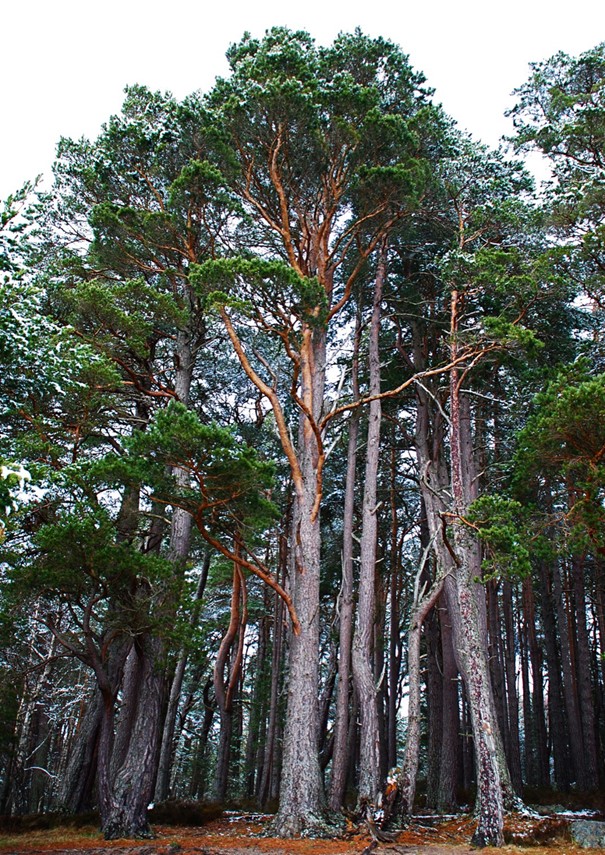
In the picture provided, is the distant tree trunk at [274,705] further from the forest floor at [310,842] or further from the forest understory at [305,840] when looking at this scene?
the forest floor at [310,842]

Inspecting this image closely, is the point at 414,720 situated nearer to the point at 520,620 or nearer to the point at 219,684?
the point at 219,684

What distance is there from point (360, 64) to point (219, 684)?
12172mm

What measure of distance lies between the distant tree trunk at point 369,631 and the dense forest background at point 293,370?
0.15 ft

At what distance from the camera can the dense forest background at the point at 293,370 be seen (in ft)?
26.1

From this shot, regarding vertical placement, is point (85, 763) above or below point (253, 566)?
below

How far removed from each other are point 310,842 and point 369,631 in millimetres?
3611

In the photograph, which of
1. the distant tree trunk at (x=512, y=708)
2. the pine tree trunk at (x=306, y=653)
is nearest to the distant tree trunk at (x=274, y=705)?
the distant tree trunk at (x=512, y=708)

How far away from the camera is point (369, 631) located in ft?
34.9

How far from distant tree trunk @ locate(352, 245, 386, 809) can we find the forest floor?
3.05 feet

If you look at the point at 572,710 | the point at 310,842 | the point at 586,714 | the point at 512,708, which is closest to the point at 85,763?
the point at 310,842

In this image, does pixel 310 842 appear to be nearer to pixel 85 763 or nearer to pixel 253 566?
pixel 253 566

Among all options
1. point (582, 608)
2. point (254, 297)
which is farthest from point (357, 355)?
point (582, 608)

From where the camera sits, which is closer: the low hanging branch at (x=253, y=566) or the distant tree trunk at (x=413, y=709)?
the low hanging branch at (x=253, y=566)

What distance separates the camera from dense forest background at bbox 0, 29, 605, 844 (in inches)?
313
